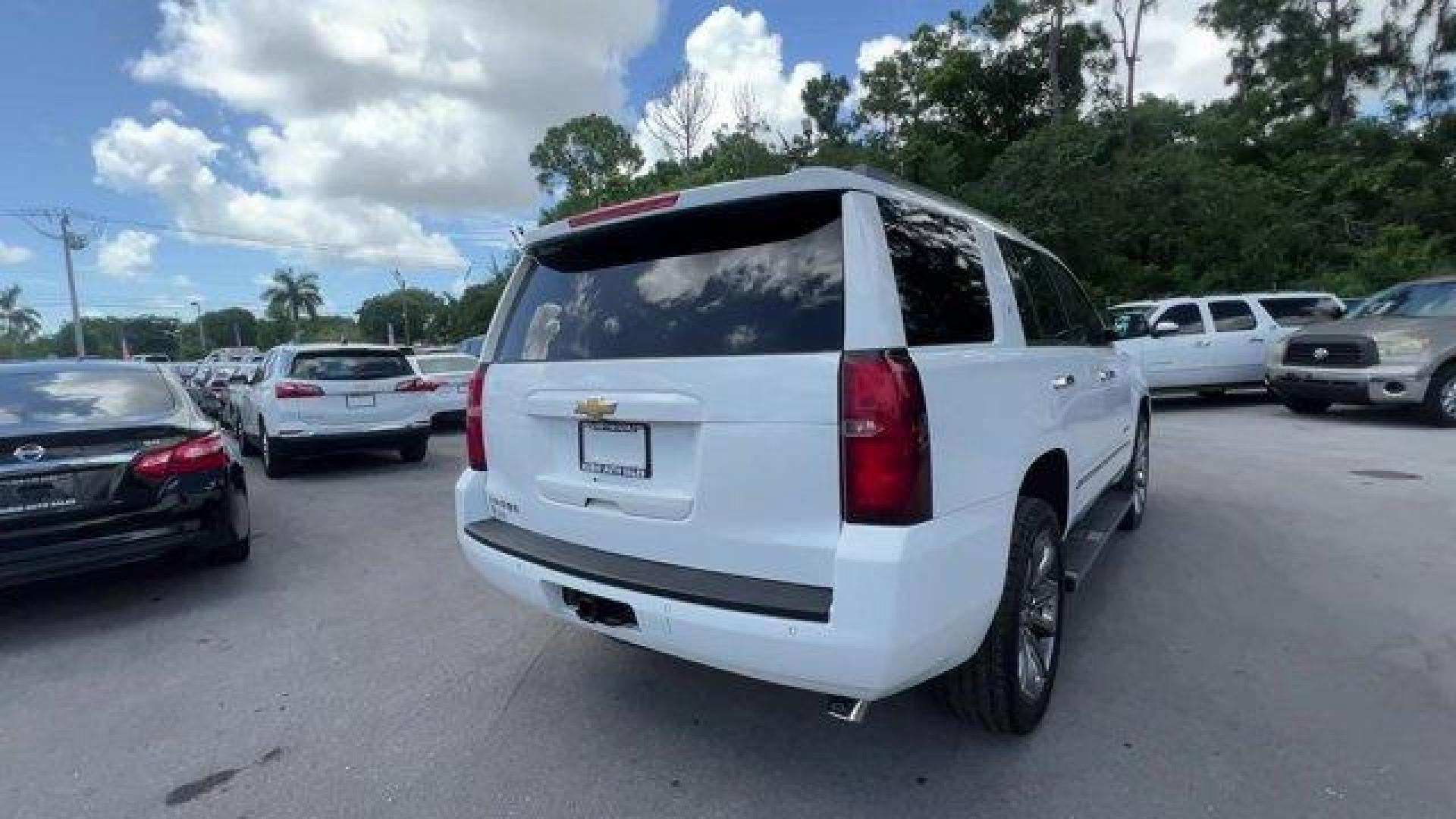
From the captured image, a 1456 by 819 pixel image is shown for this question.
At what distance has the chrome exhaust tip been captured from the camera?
7.52ft

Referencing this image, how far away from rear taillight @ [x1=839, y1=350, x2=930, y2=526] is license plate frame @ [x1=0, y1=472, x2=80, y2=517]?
172 inches

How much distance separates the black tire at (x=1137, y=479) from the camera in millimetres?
5465

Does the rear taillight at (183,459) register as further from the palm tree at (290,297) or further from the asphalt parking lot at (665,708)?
the palm tree at (290,297)

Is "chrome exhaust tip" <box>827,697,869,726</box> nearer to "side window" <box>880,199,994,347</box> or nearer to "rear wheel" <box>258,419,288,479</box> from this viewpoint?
"side window" <box>880,199,994,347</box>

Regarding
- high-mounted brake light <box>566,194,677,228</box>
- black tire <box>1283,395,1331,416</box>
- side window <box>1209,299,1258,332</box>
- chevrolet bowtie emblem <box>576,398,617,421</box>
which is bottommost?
black tire <box>1283,395,1331,416</box>

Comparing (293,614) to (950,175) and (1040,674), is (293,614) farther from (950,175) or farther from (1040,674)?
(950,175)

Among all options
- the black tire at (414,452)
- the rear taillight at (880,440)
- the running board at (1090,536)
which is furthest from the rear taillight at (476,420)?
the black tire at (414,452)

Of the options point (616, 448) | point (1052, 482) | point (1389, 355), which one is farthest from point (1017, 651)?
point (1389, 355)

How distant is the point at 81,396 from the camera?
488cm

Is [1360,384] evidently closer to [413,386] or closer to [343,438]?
[413,386]

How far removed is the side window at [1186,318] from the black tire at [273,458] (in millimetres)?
12941

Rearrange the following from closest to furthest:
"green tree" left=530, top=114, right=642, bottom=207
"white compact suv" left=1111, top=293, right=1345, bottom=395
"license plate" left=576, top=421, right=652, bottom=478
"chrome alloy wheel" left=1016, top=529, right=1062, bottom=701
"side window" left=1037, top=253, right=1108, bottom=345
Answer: "license plate" left=576, top=421, right=652, bottom=478 → "chrome alloy wheel" left=1016, top=529, right=1062, bottom=701 → "side window" left=1037, top=253, right=1108, bottom=345 → "white compact suv" left=1111, top=293, right=1345, bottom=395 → "green tree" left=530, top=114, right=642, bottom=207

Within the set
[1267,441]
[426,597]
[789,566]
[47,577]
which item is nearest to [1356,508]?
[1267,441]

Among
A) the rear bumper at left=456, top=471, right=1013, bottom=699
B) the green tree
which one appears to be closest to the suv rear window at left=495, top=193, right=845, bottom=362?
the rear bumper at left=456, top=471, right=1013, bottom=699
